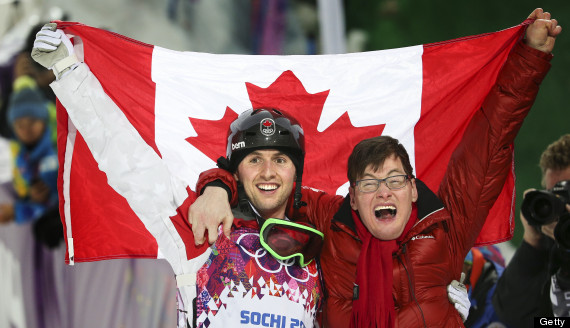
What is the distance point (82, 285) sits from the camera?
19.9ft

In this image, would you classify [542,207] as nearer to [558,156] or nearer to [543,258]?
[543,258]

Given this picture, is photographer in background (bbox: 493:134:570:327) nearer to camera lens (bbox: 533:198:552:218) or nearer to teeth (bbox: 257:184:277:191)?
camera lens (bbox: 533:198:552:218)

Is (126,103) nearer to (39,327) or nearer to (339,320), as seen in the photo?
(339,320)

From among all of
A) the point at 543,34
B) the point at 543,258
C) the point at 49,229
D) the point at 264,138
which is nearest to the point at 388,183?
the point at 264,138

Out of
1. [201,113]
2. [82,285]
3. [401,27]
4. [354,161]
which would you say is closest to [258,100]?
[201,113]

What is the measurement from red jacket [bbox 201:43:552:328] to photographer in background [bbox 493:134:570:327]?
2.25 feet

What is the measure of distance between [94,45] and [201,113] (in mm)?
760

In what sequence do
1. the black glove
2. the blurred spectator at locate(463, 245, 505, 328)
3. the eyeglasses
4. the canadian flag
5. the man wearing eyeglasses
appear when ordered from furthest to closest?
the black glove → the blurred spectator at locate(463, 245, 505, 328) → the canadian flag → the eyeglasses → the man wearing eyeglasses

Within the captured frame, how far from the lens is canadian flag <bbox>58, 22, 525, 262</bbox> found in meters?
3.83

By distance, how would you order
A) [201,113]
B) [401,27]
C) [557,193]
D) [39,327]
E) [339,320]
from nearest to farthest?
[339,320], [557,193], [201,113], [39,327], [401,27]

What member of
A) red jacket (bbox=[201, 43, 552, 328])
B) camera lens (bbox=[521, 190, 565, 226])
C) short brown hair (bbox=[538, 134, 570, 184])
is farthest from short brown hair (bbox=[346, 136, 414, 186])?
short brown hair (bbox=[538, 134, 570, 184])

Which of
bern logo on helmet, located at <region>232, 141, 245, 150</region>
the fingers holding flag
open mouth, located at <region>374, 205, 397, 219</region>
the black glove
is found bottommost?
the black glove

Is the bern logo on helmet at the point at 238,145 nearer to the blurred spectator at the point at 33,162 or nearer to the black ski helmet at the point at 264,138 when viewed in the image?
the black ski helmet at the point at 264,138

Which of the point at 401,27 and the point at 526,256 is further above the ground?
the point at 401,27
